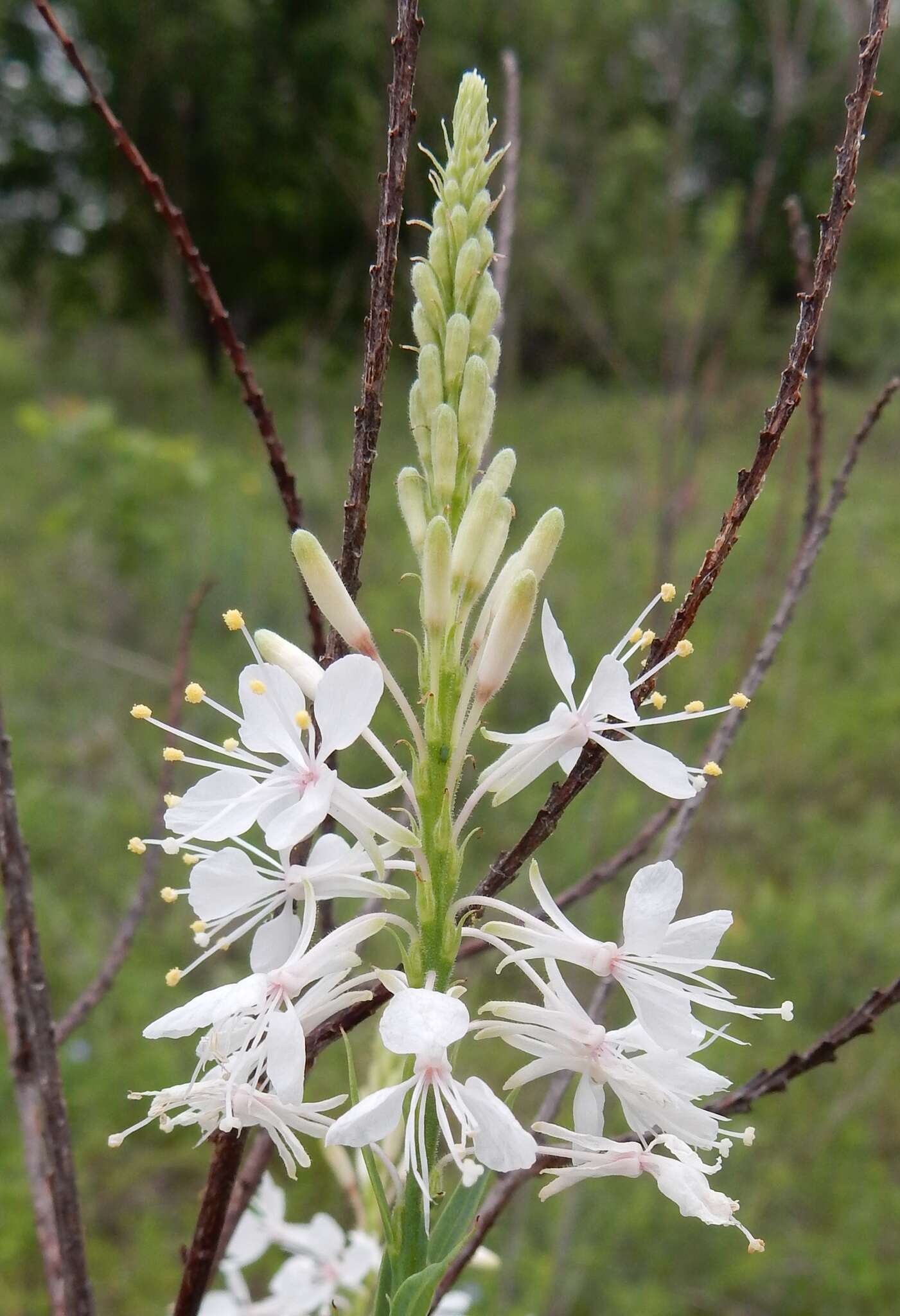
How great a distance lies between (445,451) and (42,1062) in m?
0.61

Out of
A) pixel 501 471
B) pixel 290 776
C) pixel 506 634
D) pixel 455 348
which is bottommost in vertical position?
pixel 290 776

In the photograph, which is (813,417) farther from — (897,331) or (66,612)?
(897,331)

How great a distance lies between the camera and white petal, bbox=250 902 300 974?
3.18 ft

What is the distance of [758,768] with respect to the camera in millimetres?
5473

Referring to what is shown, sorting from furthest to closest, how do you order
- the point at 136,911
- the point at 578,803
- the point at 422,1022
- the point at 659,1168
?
the point at 578,803 → the point at 136,911 → the point at 659,1168 → the point at 422,1022

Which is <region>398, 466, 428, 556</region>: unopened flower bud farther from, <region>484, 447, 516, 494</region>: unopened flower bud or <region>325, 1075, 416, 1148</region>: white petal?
<region>325, 1075, 416, 1148</region>: white petal

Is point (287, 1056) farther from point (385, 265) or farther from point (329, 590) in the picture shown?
point (385, 265)

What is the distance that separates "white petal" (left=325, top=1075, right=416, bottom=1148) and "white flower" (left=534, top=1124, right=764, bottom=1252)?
0.47 ft

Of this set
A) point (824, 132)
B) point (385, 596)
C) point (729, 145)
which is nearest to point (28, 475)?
point (385, 596)

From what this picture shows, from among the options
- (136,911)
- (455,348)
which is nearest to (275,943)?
(136,911)

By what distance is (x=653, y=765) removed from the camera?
3.08 feet

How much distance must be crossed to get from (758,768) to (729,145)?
7.22 m

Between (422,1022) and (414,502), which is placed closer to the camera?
(422,1022)

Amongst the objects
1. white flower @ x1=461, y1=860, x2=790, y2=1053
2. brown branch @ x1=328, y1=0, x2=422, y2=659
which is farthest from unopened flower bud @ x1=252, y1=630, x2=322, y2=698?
white flower @ x1=461, y1=860, x2=790, y2=1053
